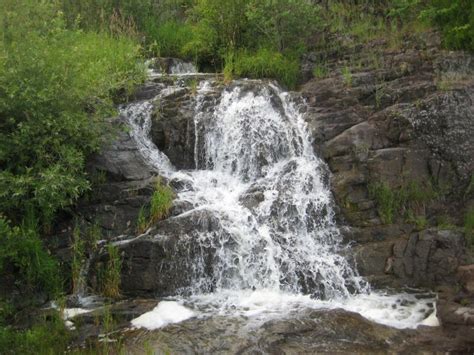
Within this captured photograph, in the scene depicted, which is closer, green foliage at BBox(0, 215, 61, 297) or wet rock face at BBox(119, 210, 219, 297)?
green foliage at BBox(0, 215, 61, 297)

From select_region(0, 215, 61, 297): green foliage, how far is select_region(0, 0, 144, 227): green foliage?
48cm

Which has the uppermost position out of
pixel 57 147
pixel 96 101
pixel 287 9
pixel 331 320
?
pixel 287 9

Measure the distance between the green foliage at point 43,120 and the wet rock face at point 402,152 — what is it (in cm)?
430

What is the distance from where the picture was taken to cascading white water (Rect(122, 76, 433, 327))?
753 centimetres

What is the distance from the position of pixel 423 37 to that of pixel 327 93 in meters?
3.27

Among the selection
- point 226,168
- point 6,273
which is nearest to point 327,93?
point 226,168

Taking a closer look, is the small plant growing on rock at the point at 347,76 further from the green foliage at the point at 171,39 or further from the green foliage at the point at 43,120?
the green foliage at the point at 43,120

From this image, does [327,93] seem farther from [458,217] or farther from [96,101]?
[96,101]

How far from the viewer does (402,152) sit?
9328 millimetres

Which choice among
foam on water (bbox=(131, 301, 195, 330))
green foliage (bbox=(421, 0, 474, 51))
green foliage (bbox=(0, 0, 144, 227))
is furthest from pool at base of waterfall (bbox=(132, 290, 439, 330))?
green foliage (bbox=(421, 0, 474, 51))

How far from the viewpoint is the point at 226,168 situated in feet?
32.9

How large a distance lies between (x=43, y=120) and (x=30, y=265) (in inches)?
84.1

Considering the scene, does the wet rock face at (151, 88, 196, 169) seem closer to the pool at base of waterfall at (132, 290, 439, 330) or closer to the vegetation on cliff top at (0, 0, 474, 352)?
the vegetation on cliff top at (0, 0, 474, 352)

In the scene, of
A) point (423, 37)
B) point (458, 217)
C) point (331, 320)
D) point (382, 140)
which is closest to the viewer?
point (331, 320)
